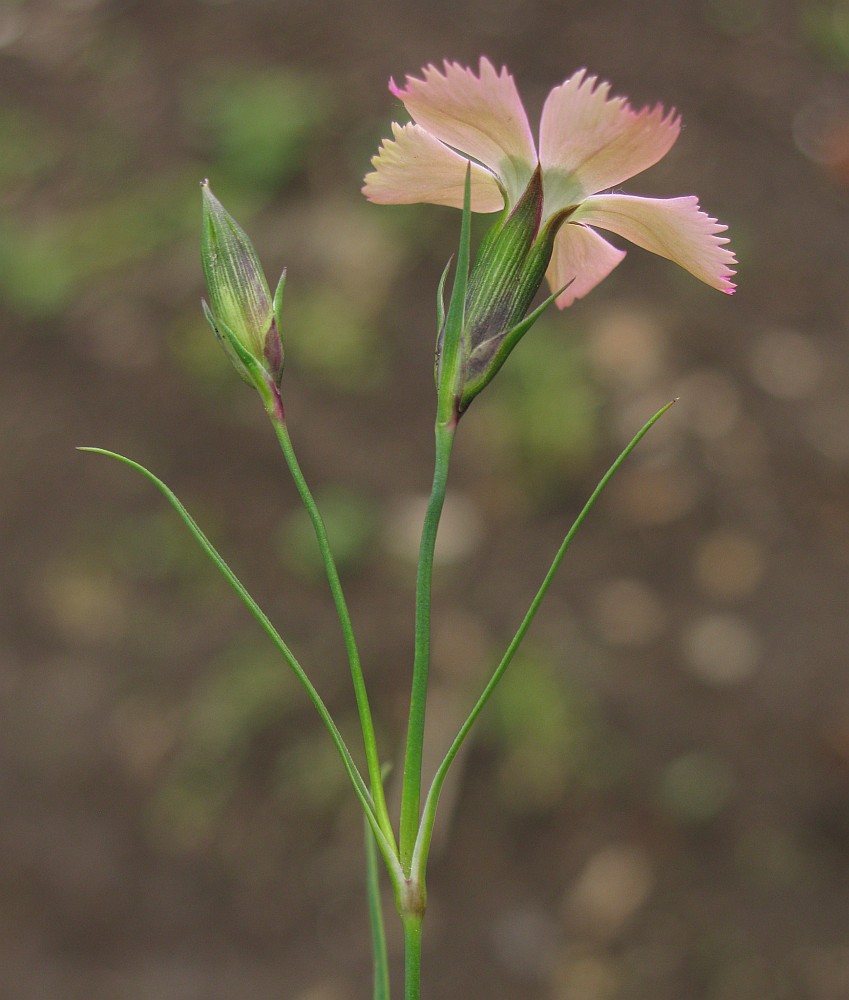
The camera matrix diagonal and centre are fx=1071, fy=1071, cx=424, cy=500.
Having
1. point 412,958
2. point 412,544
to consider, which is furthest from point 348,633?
point 412,544

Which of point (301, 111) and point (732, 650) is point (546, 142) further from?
point (301, 111)

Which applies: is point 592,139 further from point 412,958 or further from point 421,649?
point 412,958

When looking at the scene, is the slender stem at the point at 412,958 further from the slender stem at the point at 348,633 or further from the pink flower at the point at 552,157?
the pink flower at the point at 552,157

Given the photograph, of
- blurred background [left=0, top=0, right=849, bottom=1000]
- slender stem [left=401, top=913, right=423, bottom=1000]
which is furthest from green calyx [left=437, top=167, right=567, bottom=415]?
blurred background [left=0, top=0, right=849, bottom=1000]

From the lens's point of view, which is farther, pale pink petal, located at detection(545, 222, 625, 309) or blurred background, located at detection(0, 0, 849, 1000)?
blurred background, located at detection(0, 0, 849, 1000)

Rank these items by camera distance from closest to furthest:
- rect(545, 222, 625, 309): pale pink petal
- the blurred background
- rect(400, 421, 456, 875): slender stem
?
rect(400, 421, 456, 875): slender stem → rect(545, 222, 625, 309): pale pink petal → the blurred background

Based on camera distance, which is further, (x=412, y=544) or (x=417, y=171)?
(x=412, y=544)

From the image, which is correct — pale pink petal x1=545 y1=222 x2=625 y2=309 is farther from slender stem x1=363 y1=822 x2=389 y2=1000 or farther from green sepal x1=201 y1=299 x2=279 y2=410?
slender stem x1=363 y1=822 x2=389 y2=1000

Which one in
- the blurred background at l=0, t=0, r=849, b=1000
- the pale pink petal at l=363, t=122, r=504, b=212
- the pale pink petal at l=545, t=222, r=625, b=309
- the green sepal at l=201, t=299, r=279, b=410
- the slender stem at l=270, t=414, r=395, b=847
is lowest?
the blurred background at l=0, t=0, r=849, b=1000
